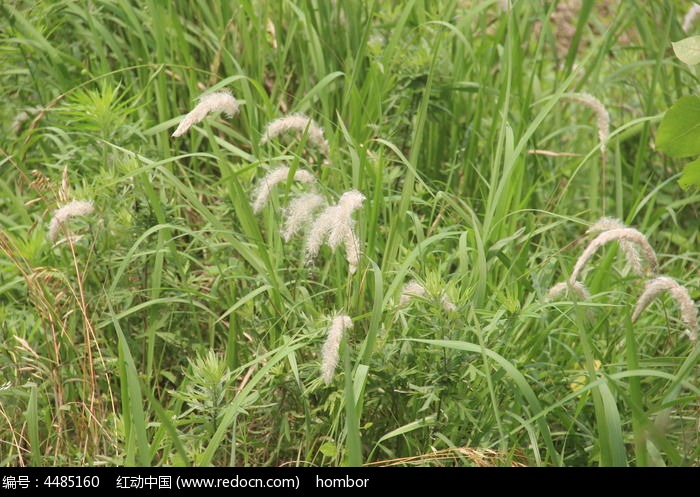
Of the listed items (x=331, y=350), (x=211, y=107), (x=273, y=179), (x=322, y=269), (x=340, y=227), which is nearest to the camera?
(x=331, y=350)

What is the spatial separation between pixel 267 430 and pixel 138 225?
70 centimetres

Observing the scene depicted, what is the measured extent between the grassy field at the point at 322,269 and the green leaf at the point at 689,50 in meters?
0.40

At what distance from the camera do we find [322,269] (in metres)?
2.72

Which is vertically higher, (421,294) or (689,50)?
(689,50)

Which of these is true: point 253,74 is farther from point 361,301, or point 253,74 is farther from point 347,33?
point 361,301

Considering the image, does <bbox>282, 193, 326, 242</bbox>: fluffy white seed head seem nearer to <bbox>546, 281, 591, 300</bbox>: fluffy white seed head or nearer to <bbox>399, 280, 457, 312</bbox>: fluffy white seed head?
<bbox>399, 280, 457, 312</bbox>: fluffy white seed head

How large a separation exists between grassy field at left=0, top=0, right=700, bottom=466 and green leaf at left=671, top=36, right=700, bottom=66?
40 cm

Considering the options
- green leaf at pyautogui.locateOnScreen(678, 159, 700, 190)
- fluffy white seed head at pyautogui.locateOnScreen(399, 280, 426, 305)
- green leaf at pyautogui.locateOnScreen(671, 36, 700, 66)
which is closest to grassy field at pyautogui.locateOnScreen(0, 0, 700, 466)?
fluffy white seed head at pyautogui.locateOnScreen(399, 280, 426, 305)

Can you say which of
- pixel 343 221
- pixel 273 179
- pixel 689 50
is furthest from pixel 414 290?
pixel 689 50

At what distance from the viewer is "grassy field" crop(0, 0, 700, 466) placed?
2.10 meters

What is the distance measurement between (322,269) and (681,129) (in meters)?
1.14

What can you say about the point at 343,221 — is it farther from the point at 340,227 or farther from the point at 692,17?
the point at 692,17

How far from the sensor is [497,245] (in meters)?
2.37

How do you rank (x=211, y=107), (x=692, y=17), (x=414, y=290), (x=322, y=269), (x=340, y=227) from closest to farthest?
(x=340, y=227) → (x=414, y=290) → (x=211, y=107) → (x=322, y=269) → (x=692, y=17)
